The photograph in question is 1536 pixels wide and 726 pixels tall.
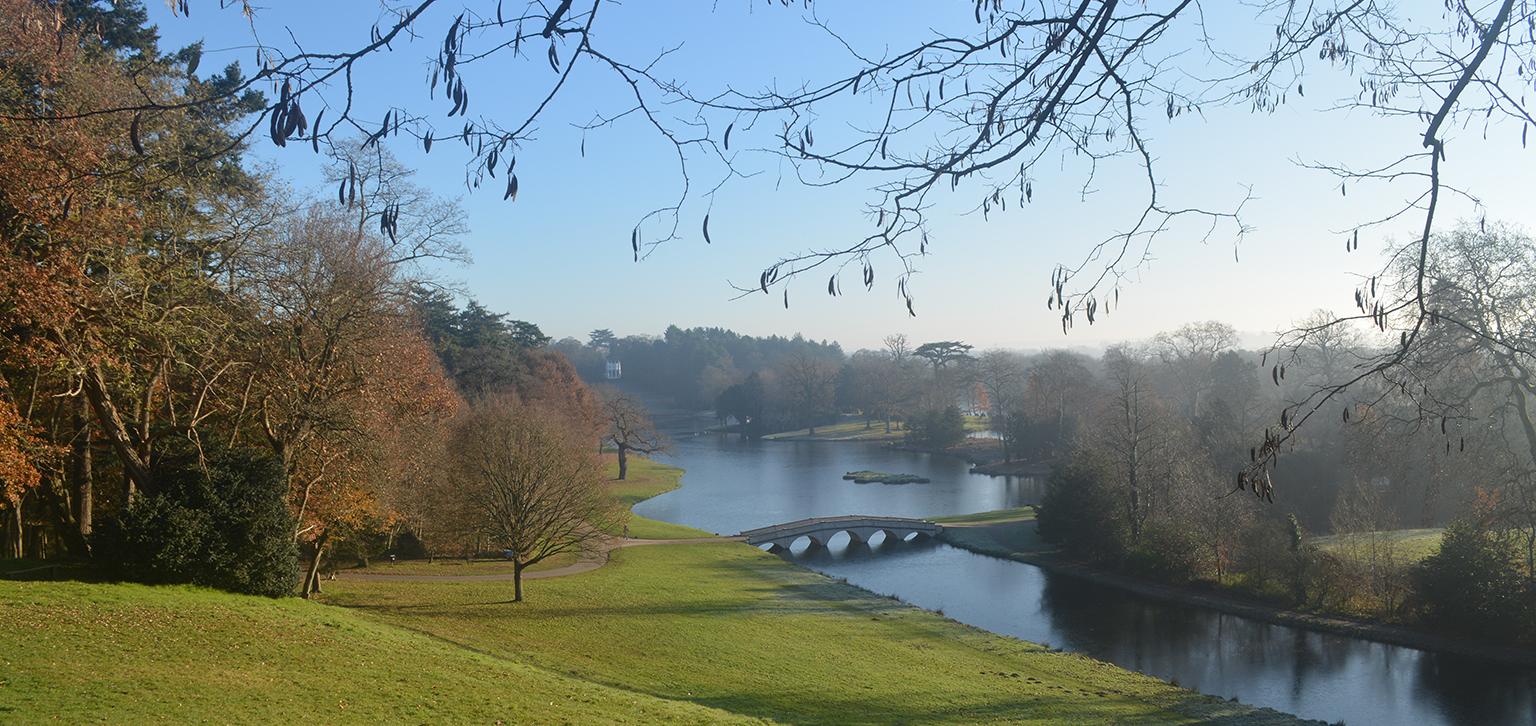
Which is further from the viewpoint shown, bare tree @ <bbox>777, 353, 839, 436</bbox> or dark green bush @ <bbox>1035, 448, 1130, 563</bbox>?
bare tree @ <bbox>777, 353, 839, 436</bbox>

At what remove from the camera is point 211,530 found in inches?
516

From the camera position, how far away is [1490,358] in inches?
683

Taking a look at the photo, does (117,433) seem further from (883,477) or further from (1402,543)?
(883,477)

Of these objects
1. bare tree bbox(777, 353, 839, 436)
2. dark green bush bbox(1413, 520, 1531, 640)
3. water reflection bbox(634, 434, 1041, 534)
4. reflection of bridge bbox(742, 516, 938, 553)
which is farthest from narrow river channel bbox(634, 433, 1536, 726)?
bare tree bbox(777, 353, 839, 436)

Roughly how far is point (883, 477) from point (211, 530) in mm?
37663

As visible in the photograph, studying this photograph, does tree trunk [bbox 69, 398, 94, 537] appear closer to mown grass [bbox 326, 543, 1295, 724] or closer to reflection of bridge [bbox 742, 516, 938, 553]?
mown grass [bbox 326, 543, 1295, 724]

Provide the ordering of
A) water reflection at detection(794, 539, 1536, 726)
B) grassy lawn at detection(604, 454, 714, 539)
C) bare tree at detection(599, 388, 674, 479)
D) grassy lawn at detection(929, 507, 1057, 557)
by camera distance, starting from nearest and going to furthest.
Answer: water reflection at detection(794, 539, 1536, 726), grassy lawn at detection(929, 507, 1057, 557), grassy lawn at detection(604, 454, 714, 539), bare tree at detection(599, 388, 674, 479)

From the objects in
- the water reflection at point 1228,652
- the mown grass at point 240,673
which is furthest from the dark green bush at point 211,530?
the water reflection at point 1228,652

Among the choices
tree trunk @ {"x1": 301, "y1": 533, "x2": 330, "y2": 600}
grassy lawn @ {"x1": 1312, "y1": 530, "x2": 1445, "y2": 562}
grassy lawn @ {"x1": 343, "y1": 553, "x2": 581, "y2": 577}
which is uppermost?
tree trunk @ {"x1": 301, "y1": 533, "x2": 330, "y2": 600}

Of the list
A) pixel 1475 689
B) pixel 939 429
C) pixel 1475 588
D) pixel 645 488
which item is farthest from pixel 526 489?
pixel 939 429

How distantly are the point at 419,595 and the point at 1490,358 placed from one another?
24.9 meters

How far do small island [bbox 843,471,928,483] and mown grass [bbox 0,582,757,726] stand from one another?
3585 centimetres

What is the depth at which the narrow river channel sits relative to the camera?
49.9 feet

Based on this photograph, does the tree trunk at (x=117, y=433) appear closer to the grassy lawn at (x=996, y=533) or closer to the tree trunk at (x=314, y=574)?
the tree trunk at (x=314, y=574)
